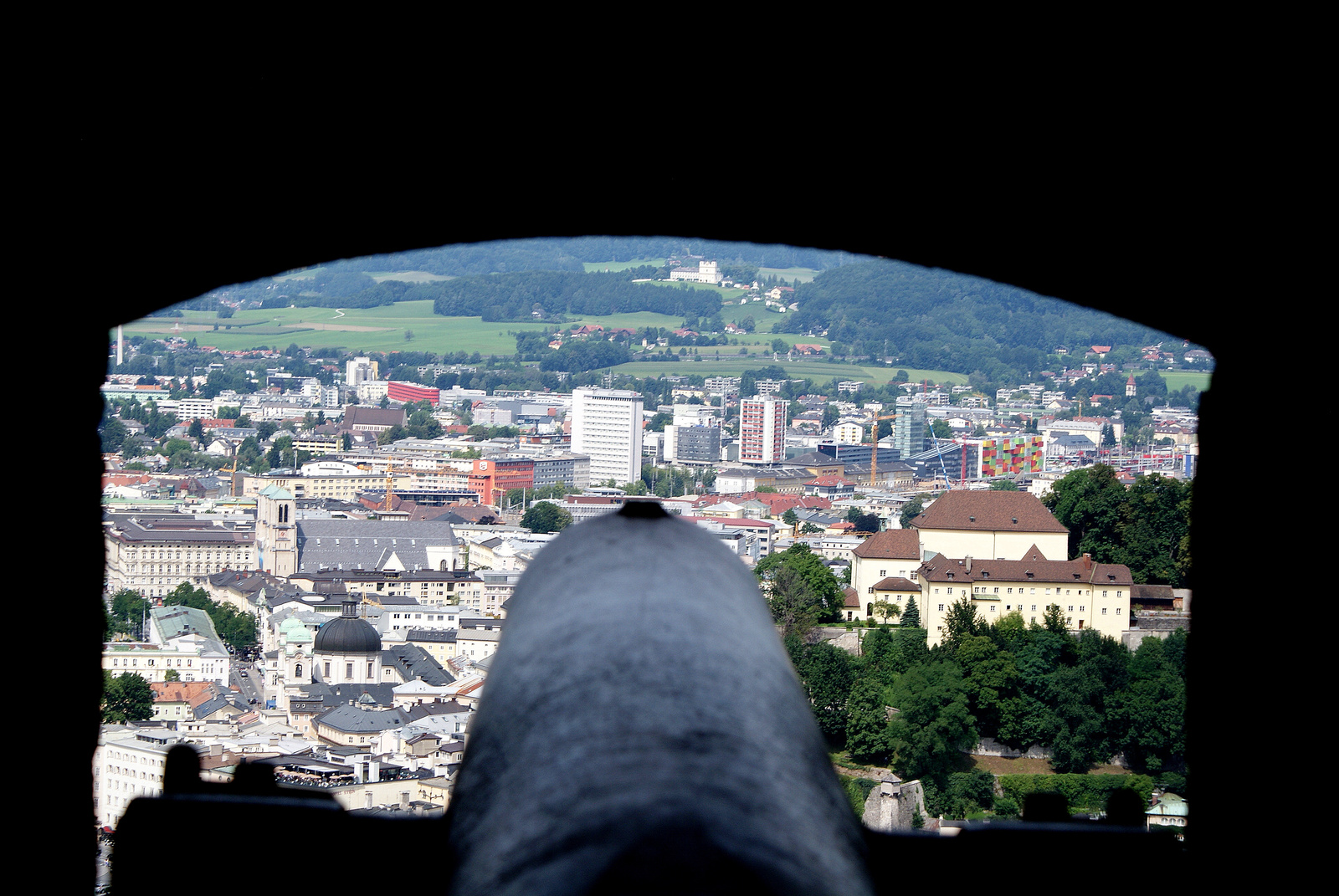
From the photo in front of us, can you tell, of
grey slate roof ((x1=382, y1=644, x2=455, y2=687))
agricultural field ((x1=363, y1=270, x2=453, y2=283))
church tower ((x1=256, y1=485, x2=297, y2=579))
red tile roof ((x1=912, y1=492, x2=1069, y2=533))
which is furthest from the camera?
agricultural field ((x1=363, y1=270, x2=453, y2=283))

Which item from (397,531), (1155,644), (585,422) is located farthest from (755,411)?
(1155,644)

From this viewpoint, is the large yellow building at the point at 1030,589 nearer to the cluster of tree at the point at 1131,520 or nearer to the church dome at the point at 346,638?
the cluster of tree at the point at 1131,520

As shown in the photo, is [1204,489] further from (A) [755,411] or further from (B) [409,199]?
(A) [755,411]

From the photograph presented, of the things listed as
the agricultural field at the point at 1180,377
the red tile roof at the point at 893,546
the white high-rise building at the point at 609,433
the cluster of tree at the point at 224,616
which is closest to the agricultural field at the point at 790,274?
the agricultural field at the point at 1180,377

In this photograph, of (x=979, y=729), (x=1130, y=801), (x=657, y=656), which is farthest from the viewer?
(x=979, y=729)

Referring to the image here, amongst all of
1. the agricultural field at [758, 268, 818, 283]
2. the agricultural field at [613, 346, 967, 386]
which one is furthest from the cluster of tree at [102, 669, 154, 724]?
the agricultural field at [758, 268, 818, 283]

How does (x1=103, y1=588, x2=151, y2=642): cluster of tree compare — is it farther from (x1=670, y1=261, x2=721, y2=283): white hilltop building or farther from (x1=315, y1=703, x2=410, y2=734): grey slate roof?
(x1=670, y1=261, x2=721, y2=283): white hilltop building
